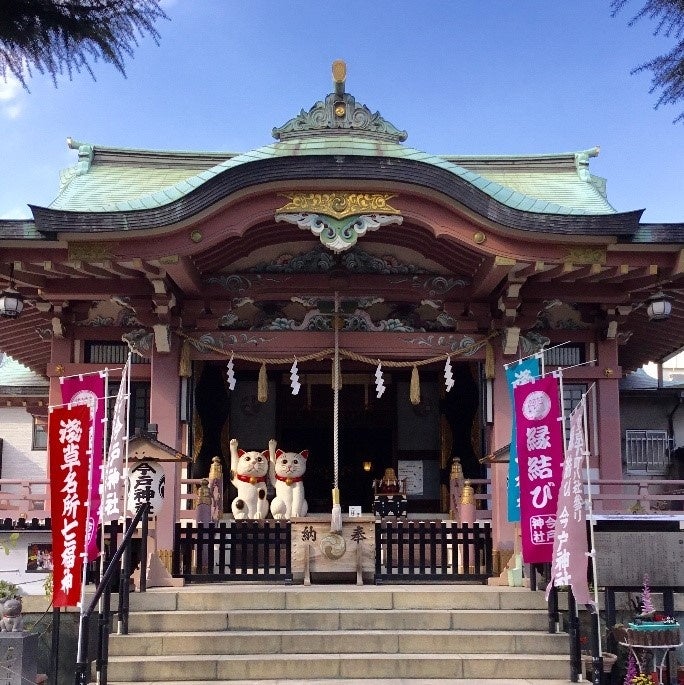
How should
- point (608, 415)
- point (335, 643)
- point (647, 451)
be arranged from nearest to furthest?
point (335, 643), point (608, 415), point (647, 451)

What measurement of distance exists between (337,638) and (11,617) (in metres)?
3.27

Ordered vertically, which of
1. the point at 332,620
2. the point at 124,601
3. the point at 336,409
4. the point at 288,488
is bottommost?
the point at 332,620

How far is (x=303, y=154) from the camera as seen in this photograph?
34.7ft

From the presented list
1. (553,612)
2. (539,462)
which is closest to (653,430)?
(539,462)

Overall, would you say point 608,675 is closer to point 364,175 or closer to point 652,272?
point 652,272

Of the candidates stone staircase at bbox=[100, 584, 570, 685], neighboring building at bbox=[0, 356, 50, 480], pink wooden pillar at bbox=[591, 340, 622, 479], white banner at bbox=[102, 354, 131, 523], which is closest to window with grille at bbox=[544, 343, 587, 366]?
pink wooden pillar at bbox=[591, 340, 622, 479]

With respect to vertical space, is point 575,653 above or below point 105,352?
below

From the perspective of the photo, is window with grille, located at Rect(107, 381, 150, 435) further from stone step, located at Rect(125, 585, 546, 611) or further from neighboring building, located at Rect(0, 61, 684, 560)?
stone step, located at Rect(125, 585, 546, 611)

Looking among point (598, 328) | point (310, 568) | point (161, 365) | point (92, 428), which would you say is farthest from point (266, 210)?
point (598, 328)

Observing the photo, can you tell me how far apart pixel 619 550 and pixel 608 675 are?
143 centimetres

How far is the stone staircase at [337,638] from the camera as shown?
833 cm

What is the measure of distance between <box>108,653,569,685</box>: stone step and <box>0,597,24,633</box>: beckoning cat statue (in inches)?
41.3

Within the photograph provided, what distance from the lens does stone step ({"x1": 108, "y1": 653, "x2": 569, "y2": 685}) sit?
27.2 ft

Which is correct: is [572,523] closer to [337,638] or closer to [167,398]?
[337,638]
